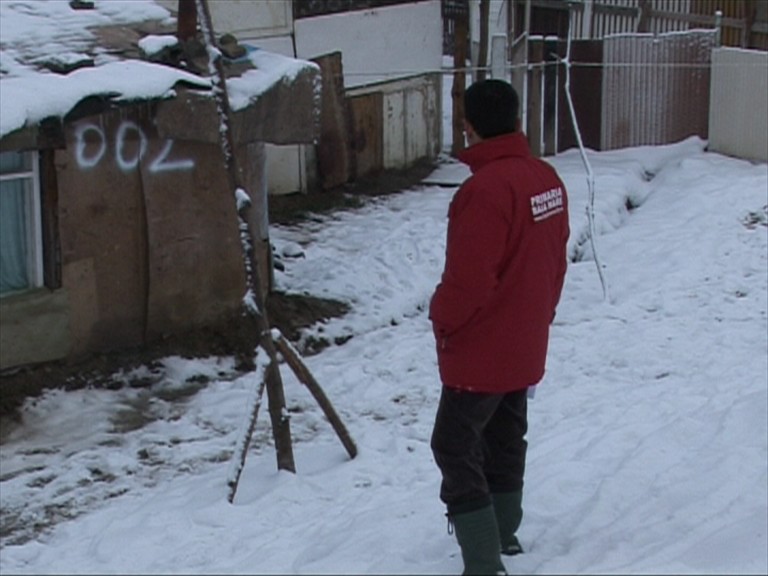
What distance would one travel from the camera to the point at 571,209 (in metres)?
13.8

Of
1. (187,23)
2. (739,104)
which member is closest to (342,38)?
(739,104)

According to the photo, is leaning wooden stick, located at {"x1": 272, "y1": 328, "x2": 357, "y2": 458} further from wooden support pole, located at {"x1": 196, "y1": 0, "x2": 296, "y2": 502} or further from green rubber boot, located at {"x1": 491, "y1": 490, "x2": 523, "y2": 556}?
green rubber boot, located at {"x1": 491, "y1": 490, "x2": 523, "y2": 556}

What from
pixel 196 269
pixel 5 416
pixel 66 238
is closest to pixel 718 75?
pixel 196 269

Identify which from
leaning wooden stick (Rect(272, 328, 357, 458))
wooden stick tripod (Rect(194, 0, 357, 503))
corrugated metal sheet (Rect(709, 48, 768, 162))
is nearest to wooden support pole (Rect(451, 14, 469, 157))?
corrugated metal sheet (Rect(709, 48, 768, 162))

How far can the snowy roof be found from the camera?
8.48 meters

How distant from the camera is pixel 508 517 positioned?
5.12 m

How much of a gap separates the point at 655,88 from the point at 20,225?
362 inches

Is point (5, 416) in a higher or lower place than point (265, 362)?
lower

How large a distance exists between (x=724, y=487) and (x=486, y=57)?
40.7ft

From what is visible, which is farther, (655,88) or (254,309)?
(655,88)

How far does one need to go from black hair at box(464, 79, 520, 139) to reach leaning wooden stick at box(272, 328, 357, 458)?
2357mm

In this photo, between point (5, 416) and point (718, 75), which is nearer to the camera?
point (5, 416)

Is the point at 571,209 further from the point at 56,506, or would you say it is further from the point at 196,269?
the point at 56,506

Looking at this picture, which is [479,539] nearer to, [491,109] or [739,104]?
[491,109]
